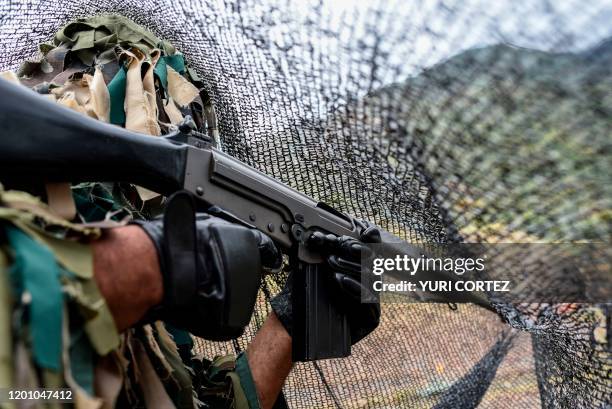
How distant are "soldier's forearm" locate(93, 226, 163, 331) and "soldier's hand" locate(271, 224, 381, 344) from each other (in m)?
0.40

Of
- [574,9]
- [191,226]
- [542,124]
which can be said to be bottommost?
[191,226]

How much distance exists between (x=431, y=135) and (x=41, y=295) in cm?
69

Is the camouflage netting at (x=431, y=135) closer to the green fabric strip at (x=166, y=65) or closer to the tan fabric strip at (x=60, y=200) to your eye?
the green fabric strip at (x=166, y=65)

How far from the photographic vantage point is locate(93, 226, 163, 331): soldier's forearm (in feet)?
2.46

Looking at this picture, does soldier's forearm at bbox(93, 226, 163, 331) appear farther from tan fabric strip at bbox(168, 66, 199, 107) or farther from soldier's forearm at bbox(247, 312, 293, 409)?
tan fabric strip at bbox(168, 66, 199, 107)

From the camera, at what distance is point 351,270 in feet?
3.77

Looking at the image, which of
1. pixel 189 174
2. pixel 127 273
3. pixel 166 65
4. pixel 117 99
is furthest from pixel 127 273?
pixel 166 65

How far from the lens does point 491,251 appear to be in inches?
44.6

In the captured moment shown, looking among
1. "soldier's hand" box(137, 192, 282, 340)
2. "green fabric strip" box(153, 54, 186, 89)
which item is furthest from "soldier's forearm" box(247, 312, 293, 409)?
"green fabric strip" box(153, 54, 186, 89)

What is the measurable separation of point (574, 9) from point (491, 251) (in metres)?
0.45

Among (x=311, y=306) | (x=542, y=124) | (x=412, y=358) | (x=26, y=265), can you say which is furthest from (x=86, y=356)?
(x=412, y=358)

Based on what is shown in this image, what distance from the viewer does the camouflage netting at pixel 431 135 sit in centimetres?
92

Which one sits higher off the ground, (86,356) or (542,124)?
(542,124)

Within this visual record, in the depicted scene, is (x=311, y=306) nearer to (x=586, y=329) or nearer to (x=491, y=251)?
(x=491, y=251)
